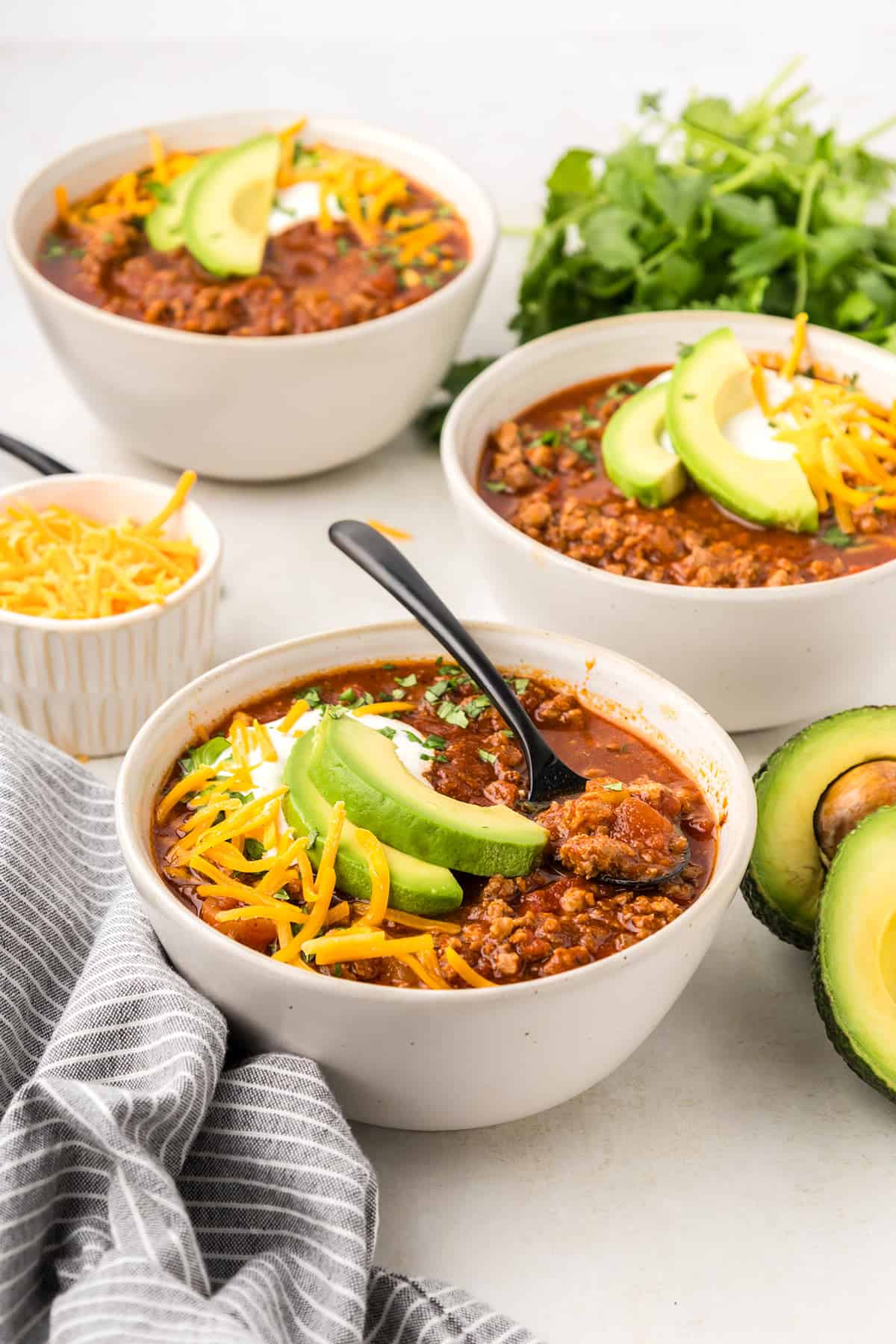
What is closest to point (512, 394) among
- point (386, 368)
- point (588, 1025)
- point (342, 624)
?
point (386, 368)

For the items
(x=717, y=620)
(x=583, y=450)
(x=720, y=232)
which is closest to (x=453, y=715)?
(x=717, y=620)

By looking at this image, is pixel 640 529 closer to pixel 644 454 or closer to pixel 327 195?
pixel 644 454

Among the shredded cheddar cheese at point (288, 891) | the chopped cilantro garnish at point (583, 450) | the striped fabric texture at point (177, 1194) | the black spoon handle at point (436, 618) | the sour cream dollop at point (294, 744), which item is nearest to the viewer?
the striped fabric texture at point (177, 1194)

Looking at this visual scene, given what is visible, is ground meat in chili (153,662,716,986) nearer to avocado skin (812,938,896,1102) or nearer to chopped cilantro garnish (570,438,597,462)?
avocado skin (812,938,896,1102)

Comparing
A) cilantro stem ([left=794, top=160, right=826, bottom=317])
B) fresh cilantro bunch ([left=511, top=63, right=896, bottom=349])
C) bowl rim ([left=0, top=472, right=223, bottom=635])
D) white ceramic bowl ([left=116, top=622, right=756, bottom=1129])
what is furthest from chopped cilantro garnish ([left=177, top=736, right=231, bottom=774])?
cilantro stem ([left=794, top=160, right=826, bottom=317])

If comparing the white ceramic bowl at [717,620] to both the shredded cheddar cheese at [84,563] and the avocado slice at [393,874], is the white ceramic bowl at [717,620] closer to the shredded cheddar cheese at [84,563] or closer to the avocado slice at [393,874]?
the shredded cheddar cheese at [84,563]

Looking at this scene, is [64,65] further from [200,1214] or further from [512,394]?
[200,1214]

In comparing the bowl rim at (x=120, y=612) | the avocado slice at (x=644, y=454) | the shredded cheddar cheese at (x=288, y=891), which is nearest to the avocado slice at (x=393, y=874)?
the shredded cheddar cheese at (x=288, y=891)
